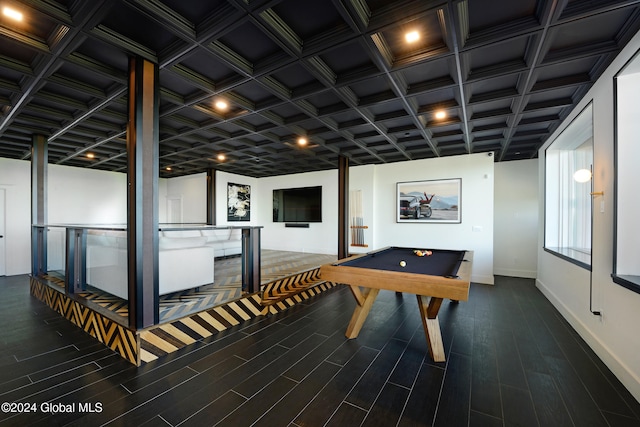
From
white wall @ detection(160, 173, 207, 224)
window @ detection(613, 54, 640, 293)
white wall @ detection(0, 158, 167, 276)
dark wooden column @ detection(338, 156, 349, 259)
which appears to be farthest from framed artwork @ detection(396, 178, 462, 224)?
white wall @ detection(0, 158, 167, 276)

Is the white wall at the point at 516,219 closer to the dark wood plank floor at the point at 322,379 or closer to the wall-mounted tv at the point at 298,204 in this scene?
the dark wood plank floor at the point at 322,379

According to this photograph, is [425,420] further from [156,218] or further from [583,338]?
[156,218]

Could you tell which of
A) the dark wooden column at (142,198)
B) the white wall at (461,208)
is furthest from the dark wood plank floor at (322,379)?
the white wall at (461,208)

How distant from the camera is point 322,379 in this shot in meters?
2.09

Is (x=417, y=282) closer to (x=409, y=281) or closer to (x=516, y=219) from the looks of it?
(x=409, y=281)

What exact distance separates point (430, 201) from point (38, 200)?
759 cm

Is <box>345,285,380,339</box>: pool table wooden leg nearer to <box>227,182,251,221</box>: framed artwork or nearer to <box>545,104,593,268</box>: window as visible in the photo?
<box>545,104,593,268</box>: window

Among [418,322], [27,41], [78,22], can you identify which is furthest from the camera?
[418,322]

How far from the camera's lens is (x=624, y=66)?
2145mm

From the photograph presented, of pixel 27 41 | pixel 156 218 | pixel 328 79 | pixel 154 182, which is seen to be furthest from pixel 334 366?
pixel 27 41

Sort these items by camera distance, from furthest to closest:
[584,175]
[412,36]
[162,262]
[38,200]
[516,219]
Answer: [516,219] → [38,200] → [584,175] → [162,262] → [412,36]

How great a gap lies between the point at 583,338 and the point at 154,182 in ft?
15.6

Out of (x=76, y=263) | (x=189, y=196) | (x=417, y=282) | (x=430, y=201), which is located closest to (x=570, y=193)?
(x=430, y=201)

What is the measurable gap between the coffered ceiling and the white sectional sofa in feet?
5.59
